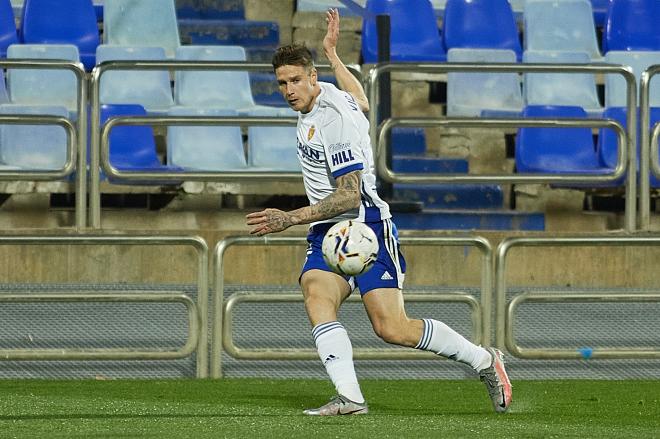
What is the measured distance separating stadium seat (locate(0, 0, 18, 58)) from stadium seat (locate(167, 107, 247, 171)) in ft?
6.33

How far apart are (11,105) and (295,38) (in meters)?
3.04

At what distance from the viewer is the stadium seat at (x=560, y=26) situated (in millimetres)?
12844

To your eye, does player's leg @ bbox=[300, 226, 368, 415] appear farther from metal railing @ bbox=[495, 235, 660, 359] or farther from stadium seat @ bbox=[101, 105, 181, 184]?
stadium seat @ bbox=[101, 105, 181, 184]

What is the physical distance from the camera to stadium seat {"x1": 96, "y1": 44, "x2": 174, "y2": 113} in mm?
11477

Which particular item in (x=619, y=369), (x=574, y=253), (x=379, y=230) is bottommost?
(x=619, y=369)

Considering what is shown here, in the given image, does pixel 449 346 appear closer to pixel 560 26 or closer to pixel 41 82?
pixel 41 82

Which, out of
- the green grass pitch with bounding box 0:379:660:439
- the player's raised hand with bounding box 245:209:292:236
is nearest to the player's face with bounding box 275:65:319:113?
the player's raised hand with bounding box 245:209:292:236

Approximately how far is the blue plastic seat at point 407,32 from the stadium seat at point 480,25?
14 centimetres

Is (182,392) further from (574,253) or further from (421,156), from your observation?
(421,156)

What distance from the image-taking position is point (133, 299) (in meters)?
9.23

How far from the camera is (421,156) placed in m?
11.4

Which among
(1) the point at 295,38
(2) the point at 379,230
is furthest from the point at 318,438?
(1) the point at 295,38

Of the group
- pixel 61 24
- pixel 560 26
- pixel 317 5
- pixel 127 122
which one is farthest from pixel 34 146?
pixel 560 26

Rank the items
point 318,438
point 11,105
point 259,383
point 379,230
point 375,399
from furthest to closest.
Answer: point 11,105 → point 259,383 → point 375,399 → point 379,230 → point 318,438
